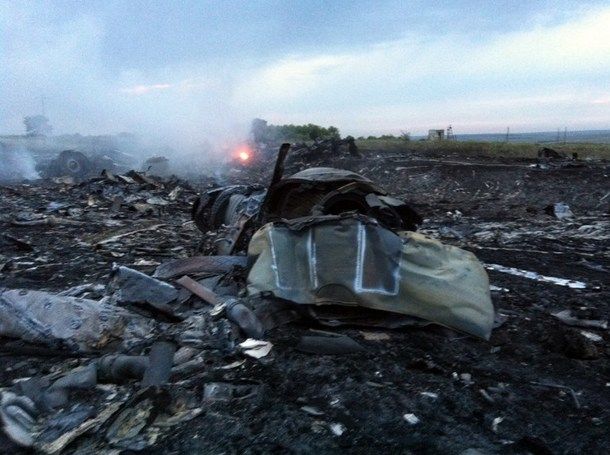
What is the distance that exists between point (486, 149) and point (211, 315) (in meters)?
18.0

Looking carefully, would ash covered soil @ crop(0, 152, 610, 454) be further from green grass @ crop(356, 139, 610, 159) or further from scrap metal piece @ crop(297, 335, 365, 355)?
green grass @ crop(356, 139, 610, 159)

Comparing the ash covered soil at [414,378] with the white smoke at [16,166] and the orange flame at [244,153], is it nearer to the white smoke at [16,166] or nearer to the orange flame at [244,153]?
the white smoke at [16,166]

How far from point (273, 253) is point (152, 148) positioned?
24770 mm

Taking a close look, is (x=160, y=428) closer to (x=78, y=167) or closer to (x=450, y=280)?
(x=450, y=280)

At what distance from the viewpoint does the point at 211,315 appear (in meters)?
4.05

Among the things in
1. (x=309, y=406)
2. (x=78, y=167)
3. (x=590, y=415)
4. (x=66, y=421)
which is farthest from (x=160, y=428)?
(x=78, y=167)

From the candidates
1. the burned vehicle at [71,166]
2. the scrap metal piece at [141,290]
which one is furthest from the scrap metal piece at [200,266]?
the burned vehicle at [71,166]

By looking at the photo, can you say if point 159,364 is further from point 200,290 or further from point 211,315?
point 200,290

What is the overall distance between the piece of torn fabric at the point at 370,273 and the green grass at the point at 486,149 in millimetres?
15508

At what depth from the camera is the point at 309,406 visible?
9.79 feet

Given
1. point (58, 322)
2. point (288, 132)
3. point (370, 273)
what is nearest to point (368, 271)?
point (370, 273)

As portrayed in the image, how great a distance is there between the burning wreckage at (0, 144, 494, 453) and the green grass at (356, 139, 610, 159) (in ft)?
51.5

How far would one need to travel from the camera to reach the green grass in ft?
61.2

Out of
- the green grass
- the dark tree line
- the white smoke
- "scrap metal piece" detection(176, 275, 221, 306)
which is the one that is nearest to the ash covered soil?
"scrap metal piece" detection(176, 275, 221, 306)
